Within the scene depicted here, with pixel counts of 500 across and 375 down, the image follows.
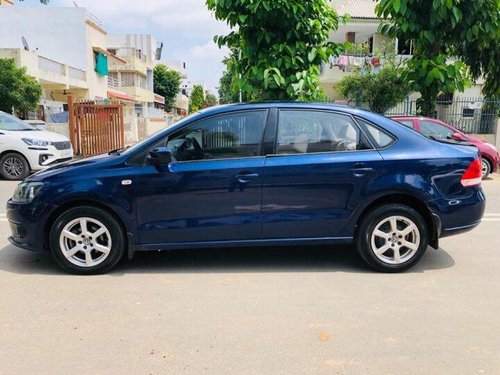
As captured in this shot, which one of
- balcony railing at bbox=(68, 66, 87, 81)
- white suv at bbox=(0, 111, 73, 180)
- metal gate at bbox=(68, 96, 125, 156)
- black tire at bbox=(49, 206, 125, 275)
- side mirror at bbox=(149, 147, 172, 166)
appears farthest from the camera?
balcony railing at bbox=(68, 66, 87, 81)

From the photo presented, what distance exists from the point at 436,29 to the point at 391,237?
22.8 ft

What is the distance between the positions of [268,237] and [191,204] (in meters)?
0.81

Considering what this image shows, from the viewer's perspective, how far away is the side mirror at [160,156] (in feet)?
14.4

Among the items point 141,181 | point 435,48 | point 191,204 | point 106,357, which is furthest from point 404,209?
point 435,48

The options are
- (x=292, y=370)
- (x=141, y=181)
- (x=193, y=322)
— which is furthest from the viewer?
(x=141, y=181)

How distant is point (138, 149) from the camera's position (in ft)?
14.9

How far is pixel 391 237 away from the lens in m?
4.62

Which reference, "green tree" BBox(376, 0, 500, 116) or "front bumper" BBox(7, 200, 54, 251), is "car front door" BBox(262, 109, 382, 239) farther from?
"green tree" BBox(376, 0, 500, 116)

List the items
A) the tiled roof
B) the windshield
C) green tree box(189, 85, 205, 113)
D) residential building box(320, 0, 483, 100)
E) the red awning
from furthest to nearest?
green tree box(189, 85, 205, 113)
the red awning
the tiled roof
residential building box(320, 0, 483, 100)
the windshield

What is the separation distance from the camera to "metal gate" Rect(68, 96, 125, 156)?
16828 mm

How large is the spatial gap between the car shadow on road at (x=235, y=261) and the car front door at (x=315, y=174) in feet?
1.50

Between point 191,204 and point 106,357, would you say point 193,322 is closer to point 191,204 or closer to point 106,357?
point 106,357

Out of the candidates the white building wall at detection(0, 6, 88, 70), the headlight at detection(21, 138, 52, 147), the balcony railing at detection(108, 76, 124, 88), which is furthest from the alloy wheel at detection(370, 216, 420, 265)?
the balcony railing at detection(108, 76, 124, 88)

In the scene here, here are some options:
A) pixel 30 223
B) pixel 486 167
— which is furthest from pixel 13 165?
pixel 486 167
